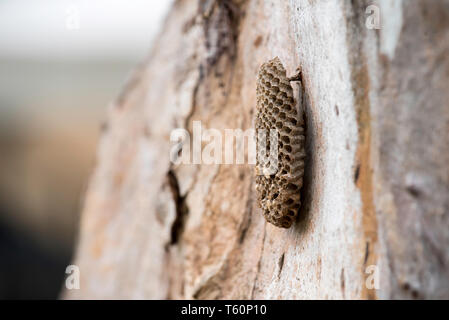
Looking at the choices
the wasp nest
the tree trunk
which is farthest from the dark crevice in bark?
the wasp nest

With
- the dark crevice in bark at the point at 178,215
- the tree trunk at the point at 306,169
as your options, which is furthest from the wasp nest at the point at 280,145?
the dark crevice in bark at the point at 178,215

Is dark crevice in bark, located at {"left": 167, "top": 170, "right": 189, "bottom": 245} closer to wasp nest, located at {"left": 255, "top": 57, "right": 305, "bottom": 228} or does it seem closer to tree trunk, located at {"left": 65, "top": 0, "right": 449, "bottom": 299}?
tree trunk, located at {"left": 65, "top": 0, "right": 449, "bottom": 299}

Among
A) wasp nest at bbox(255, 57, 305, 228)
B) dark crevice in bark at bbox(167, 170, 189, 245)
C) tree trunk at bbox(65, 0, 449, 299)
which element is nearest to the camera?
tree trunk at bbox(65, 0, 449, 299)

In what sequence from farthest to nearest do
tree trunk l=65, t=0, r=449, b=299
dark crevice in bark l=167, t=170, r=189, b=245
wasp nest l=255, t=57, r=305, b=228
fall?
dark crevice in bark l=167, t=170, r=189, b=245 < wasp nest l=255, t=57, r=305, b=228 < tree trunk l=65, t=0, r=449, b=299

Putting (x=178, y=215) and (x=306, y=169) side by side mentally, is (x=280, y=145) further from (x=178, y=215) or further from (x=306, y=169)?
(x=178, y=215)

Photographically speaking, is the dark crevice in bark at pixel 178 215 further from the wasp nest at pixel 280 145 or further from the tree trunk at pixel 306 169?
the wasp nest at pixel 280 145

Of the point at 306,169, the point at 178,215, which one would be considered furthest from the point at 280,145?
the point at 178,215
